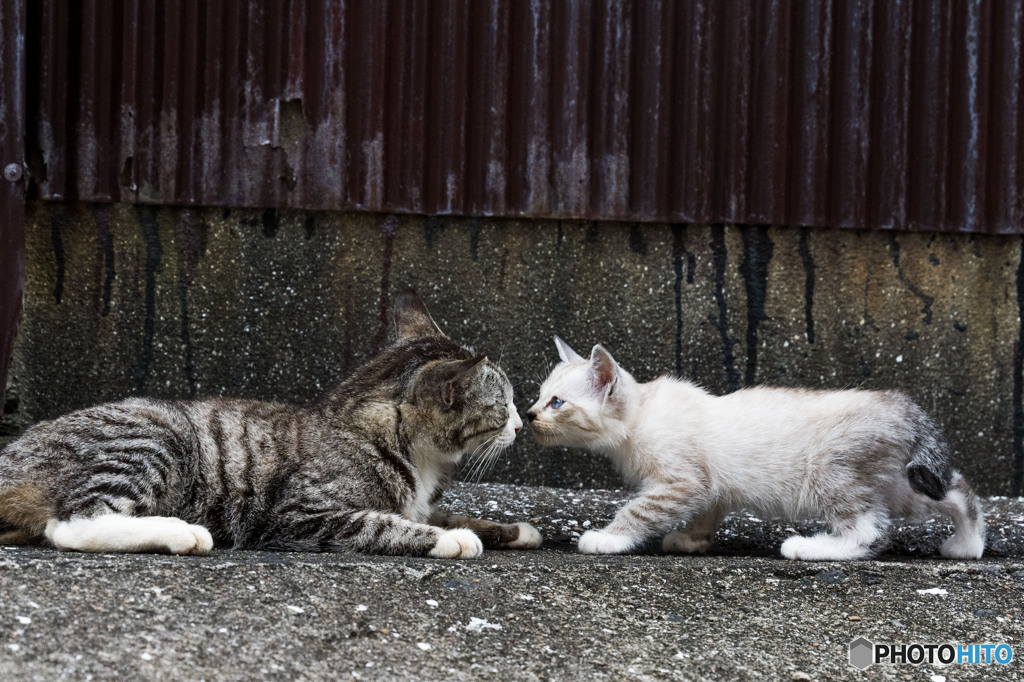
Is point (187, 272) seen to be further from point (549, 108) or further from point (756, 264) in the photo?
→ point (756, 264)

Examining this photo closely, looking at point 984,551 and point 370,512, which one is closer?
point 370,512

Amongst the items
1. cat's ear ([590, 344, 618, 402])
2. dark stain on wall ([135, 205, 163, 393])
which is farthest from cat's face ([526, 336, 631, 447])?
dark stain on wall ([135, 205, 163, 393])

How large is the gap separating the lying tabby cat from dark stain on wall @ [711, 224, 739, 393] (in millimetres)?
1750

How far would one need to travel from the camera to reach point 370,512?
13.6ft

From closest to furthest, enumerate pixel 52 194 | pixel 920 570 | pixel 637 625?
pixel 637 625 → pixel 920 570 → pixel 52 194

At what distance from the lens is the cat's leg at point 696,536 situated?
4.53m

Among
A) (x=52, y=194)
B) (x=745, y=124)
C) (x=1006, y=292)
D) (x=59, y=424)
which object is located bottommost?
(x=59, y=424)

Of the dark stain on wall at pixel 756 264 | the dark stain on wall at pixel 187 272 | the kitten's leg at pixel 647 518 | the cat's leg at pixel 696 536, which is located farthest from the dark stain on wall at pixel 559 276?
the dark stain on wall at pixel 187 272

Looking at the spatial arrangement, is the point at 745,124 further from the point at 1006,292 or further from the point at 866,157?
the point at 1006,292

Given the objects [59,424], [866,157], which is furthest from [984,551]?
[59,424]

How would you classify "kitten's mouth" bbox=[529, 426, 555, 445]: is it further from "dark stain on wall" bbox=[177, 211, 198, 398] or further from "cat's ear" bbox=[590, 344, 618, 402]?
"dark stain on wall" bbox=[177, 211, 198, 398]

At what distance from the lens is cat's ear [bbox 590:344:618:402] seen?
4.46 meters

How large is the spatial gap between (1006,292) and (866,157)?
3.55ft
